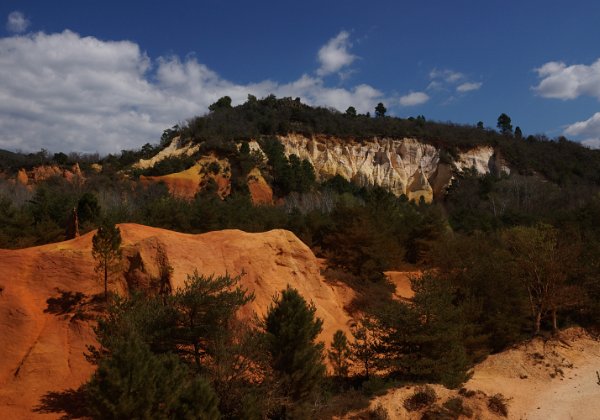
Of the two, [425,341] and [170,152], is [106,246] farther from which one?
[170,152]

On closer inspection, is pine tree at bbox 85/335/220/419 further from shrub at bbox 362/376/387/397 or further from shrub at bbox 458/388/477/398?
shrub at bbox 458/388/477/398

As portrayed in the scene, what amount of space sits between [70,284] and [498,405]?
17.8 meters

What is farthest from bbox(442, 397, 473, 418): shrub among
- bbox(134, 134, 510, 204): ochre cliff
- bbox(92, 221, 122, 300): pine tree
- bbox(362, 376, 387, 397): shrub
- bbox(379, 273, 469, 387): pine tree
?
bbox(134, 134, 510, 204): ochre cliff

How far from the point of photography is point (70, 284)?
693 inches

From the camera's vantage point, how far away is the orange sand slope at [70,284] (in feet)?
48.6

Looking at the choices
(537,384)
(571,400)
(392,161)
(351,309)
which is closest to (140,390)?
(351,309)

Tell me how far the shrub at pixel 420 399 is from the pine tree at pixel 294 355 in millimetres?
4206

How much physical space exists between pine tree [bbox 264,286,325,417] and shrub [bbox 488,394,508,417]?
7.67 meters

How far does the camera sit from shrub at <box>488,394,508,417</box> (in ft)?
56.8

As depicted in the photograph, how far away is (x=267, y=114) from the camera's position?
91.9 meters

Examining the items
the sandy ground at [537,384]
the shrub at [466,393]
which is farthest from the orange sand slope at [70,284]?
the shrub at [466,393]

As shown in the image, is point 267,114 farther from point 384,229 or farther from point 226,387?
point 226,387

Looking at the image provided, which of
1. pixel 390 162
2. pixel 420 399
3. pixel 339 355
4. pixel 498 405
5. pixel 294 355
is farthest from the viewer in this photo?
pixel 390 162

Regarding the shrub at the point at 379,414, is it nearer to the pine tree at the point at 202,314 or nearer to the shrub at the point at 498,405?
the shrub at the point at 498,405
